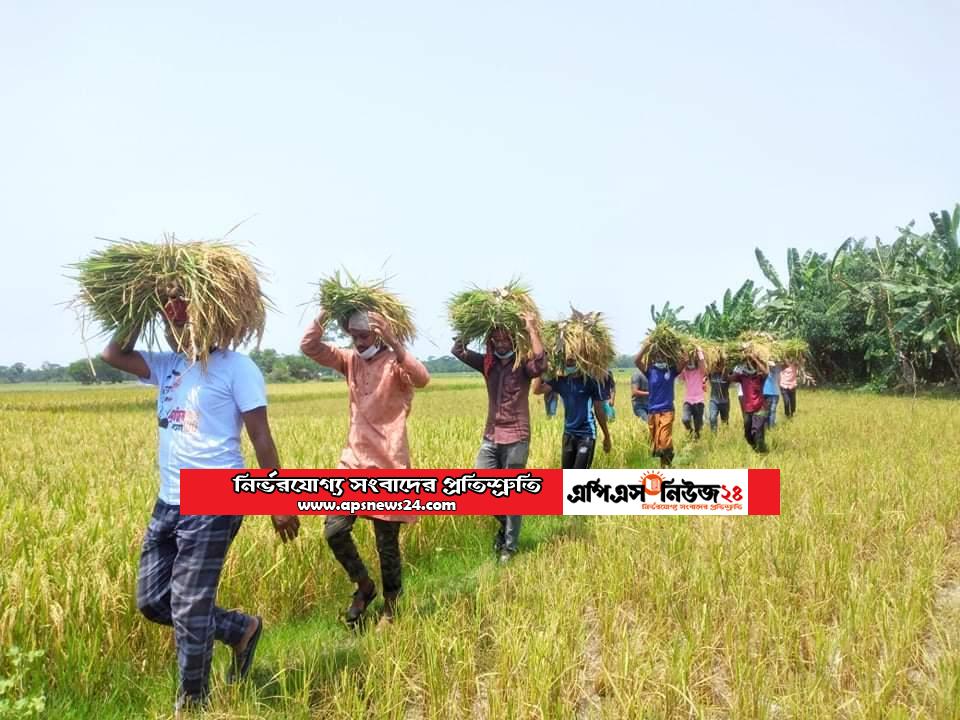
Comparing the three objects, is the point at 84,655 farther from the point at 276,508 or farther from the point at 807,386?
the point at 807,386

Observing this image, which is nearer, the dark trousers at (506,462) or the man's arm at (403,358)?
the man's arm at (403,358)

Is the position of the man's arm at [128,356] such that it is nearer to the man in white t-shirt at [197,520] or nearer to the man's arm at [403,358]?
the man in white t-shirt at [197,520]

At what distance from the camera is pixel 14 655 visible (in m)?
3.17

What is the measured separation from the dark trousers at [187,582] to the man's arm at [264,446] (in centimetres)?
26

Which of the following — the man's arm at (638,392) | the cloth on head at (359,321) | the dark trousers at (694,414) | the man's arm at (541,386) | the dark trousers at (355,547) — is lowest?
the dark trousers at (355,547)

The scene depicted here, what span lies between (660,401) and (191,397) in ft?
19.8

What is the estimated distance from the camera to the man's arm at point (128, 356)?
3330 millimetres

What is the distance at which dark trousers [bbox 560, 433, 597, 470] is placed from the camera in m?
6.18

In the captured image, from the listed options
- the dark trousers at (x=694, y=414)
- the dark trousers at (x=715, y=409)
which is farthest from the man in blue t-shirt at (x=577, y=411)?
the dark trousers at (x=715, y=409)

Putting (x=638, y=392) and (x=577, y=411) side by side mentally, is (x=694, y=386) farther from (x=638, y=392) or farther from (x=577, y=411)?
(x=577, y=411)

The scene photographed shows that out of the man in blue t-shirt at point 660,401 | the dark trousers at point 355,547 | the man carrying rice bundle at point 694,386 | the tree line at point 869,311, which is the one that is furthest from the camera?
the tree line at point 869,311

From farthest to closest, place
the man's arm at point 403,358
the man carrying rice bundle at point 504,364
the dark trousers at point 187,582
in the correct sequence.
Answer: the man carrying rice bundle at point 504,364, the man's arm at point 403,358, the dark trousers at point 187,582

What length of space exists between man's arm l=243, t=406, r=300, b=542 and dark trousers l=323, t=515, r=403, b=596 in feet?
2.30

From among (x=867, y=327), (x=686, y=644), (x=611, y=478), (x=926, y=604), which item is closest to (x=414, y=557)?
(x=611, y=478)
